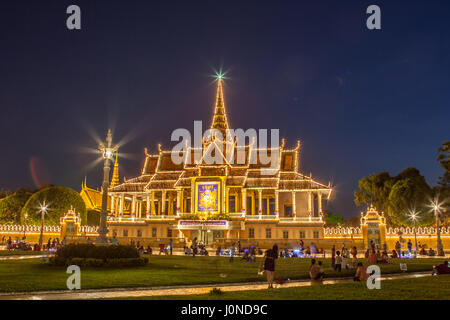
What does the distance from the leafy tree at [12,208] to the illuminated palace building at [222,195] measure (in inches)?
751

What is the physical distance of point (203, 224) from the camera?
54875 mm

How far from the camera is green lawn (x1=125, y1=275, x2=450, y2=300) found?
499 inches

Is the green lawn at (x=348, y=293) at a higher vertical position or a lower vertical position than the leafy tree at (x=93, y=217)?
lower

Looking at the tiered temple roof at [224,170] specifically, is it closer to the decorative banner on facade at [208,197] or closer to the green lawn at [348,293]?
the decorative banner on facade at [208,197]

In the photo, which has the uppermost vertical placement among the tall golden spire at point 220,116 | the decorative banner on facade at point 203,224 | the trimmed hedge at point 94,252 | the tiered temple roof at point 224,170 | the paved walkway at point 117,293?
the tall golden spire at point 220,116

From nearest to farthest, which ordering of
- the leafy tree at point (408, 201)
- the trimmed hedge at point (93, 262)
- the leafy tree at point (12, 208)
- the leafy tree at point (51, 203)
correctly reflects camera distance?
1. the trimmed hedge at point (93, 262)
2. the leafy tree at point (408, 201)
3. the leafy tree at point (51, 203)
4. the leafy tree at point (12, 208)

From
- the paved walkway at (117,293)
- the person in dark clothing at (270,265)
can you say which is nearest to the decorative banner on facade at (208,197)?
the paved walkway at (117,293)

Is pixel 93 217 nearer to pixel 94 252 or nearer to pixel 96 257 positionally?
pixel 94 252

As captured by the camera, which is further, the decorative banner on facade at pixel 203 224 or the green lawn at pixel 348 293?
the decorative banner on facade at pixel 203 224

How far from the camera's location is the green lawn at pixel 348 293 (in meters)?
12.7

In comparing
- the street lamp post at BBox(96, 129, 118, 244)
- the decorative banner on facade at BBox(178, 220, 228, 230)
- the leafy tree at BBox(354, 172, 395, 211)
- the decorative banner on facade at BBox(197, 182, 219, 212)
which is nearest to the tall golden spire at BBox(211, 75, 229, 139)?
the decorative banner on facade at BBox(197, 182, 219, 212)

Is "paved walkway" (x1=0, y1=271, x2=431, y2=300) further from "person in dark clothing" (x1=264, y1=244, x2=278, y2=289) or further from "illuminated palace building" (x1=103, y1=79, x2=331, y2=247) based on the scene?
"illuminated palace building" (x1=103, y1=79, x2=331, y2=247)
